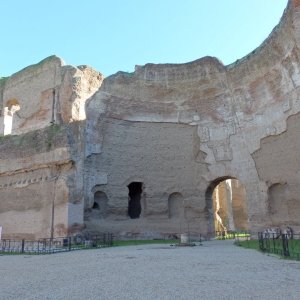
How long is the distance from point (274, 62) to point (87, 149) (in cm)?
990

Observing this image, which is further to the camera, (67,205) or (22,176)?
(22,176)

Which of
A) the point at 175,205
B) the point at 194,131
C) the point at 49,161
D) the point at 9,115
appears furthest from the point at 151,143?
the point at 9,115

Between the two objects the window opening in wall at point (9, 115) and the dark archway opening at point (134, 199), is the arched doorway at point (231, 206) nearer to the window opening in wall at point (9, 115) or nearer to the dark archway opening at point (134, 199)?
the dark archway opening at point (134, 199)

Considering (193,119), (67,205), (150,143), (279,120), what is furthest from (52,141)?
(279,120)

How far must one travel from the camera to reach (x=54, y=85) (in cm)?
1831

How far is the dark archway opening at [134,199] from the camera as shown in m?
18.9

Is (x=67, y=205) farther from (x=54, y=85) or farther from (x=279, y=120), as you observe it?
(x=279, y=120)

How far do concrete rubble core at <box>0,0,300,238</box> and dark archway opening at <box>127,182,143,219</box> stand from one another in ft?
0.26

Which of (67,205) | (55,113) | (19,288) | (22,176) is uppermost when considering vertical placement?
(55,113)

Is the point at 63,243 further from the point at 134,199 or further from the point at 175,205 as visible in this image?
the point at 175,205

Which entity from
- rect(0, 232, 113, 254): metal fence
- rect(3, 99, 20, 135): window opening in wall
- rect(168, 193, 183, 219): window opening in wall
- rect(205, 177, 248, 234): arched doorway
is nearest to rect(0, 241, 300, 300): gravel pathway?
rect(0, 232, 113, 254): metal fence

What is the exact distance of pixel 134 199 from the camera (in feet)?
62.6

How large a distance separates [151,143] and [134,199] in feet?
10.8

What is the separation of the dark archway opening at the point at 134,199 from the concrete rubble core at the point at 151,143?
8cm
